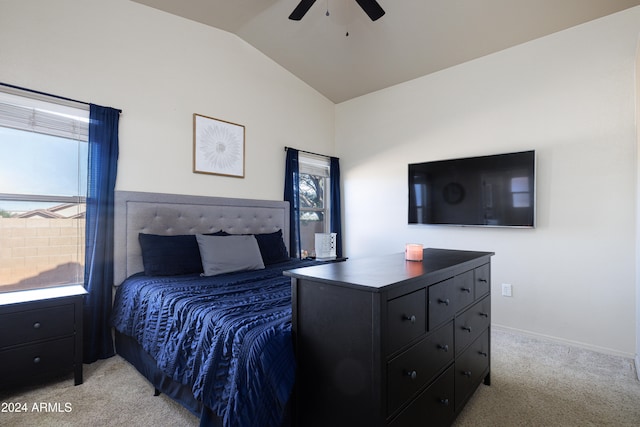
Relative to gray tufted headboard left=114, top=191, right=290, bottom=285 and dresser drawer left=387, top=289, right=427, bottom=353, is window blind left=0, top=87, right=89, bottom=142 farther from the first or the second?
dresser drawer left=387, top=289, right=427, bottom=353

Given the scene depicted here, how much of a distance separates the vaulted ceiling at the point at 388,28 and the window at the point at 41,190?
4.44 feet

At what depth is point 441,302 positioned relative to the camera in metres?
1.61

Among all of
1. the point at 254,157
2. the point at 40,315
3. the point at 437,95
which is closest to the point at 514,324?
the point at 437,95

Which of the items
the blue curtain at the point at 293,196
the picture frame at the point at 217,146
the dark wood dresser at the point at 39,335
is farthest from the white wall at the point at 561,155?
the dark wood dresser at the point at 39,335

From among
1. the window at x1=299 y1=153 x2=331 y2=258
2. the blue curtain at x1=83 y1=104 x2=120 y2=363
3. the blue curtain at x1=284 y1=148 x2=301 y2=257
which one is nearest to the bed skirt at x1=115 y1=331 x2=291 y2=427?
the blue curtain at x1=83 y1=104 x2=120 y2=363

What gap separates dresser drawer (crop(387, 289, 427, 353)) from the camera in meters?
1.26

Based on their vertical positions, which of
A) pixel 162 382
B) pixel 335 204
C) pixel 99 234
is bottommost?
pixel 162 382

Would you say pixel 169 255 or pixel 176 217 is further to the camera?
pixel 176 217

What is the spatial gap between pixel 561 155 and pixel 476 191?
789 mm

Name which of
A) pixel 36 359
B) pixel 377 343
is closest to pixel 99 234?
pixel 36 359

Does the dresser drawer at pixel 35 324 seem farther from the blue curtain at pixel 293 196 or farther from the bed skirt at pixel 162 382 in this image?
the blue curtain at pixel 293 196

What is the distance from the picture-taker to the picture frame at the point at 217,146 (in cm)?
340

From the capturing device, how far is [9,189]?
8.05 ft

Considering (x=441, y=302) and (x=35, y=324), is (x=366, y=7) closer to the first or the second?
(x=441, y=302)
